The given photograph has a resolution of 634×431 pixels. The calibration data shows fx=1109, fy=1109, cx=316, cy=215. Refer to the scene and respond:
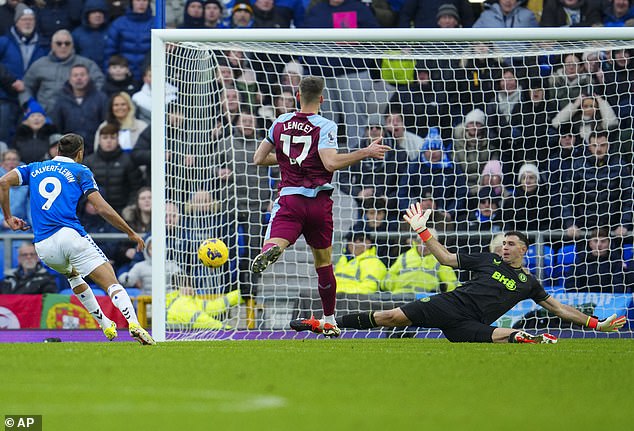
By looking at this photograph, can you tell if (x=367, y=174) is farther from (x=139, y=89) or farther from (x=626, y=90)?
(x=139, y=89)

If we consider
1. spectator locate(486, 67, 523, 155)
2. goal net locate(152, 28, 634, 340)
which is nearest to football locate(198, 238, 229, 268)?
goal net locate(152, 28, 634, 340)

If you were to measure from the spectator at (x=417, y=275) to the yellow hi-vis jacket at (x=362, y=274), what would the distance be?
140 millimetres

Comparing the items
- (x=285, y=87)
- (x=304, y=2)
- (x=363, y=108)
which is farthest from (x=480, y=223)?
(x=304, y=2)

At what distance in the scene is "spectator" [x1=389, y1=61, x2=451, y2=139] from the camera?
1365 centimetres

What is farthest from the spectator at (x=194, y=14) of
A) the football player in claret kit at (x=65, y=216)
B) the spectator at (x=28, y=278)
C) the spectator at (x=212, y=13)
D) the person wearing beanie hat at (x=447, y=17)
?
the football player in claret kit at (x=65, y=216)

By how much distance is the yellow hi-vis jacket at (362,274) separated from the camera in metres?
12.7

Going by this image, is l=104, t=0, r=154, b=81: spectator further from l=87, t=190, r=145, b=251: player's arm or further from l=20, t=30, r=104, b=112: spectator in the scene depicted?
l=87, t=190, r=145, b=251: player's arm

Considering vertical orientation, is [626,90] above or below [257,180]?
above

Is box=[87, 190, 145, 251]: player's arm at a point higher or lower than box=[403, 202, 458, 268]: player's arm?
higher

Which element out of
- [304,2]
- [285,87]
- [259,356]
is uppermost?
[304,2]

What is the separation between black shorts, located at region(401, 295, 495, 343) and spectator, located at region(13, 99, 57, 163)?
7.31 meters

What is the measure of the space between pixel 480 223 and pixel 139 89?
5.83m

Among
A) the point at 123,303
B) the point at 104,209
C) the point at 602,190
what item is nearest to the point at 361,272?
the point at 602,190

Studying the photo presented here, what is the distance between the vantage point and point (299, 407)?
518 cm
